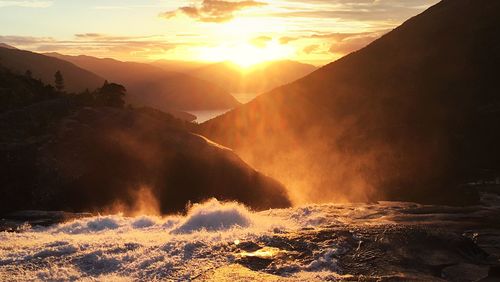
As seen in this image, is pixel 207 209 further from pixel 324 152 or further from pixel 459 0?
pixel 459 0

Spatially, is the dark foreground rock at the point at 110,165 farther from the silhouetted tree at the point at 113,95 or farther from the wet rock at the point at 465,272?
the wet rock at the point at 465,272

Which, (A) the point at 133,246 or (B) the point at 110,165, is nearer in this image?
(A) the point at 133,246

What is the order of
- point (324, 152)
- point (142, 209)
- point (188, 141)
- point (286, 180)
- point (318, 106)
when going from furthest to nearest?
point (318, 106) → point (324, 152) → point (286, 180) → point (188, 141) → point (142, 209)

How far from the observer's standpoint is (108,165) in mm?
45031

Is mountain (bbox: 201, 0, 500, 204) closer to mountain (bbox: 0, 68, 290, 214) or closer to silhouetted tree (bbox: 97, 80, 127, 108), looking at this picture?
mountain (bbox: 0, 68, 290, 214)

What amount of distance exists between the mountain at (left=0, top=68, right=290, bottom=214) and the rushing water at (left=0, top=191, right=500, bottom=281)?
28.7 ft

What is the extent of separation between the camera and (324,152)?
93.9 meters

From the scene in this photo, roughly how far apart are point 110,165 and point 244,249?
79.7 ft

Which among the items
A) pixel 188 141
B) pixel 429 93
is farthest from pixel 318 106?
pixel 188 141

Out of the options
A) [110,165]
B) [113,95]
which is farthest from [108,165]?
[113,95]

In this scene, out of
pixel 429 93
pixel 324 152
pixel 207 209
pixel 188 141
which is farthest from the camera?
pixel 429 93

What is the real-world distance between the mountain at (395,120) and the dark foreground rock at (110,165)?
15868 millimetres

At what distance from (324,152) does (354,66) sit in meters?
41.1

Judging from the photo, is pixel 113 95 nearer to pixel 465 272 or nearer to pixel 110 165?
pixel 110 165
